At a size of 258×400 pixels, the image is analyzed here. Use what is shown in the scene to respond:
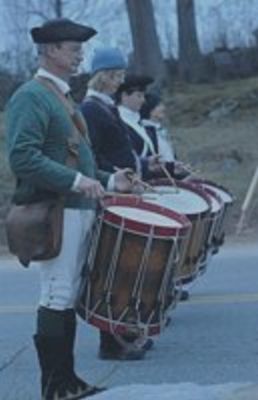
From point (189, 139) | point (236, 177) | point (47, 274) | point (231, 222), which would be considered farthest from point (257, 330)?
point (189, 139)

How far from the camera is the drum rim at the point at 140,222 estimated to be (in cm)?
747

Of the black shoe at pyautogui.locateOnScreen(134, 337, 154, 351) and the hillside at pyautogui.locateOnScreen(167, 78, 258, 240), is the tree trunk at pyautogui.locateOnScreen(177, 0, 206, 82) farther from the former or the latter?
the black shoe at pyautogui.locateOnScreen(134, 337, 154, 351)

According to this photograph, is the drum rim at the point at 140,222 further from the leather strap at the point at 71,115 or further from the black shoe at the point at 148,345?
the black shoe at the point at 148,345

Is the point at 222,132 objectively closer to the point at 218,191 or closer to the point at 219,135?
the point at 219,135

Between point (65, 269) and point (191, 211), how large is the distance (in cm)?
238

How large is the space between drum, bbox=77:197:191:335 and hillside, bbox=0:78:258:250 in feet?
30.3

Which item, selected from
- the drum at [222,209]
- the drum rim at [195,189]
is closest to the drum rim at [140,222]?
the drum rim at [195,189]

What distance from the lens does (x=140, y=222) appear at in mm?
7559

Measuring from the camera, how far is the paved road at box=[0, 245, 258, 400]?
27.0 ft

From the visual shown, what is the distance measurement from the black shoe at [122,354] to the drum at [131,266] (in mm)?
879

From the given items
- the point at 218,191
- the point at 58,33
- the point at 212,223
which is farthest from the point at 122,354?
the point at 58,33

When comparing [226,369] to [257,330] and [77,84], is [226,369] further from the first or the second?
[77,84]

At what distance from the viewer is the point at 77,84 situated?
27.9m

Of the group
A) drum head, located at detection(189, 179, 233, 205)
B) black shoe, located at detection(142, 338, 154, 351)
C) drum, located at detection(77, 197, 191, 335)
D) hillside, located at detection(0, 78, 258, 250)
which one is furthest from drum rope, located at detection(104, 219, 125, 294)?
→ hillside, located at detection(0, 78, 258, 250)
